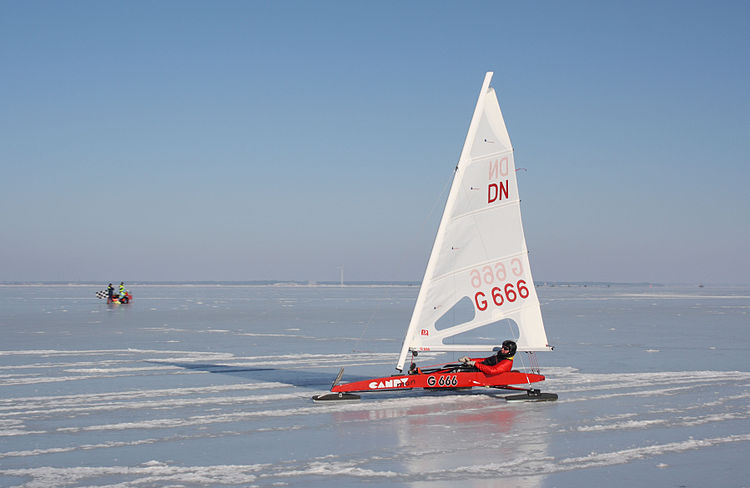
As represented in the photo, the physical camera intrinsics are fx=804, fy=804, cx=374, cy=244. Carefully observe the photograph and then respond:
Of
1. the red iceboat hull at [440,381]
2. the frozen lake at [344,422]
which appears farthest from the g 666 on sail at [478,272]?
the frozen lake at [344,422]

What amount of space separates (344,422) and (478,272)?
3.39m

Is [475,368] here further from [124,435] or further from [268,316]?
[268,316]

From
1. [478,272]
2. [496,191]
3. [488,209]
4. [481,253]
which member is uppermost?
[496,191]

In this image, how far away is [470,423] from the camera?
10.4m

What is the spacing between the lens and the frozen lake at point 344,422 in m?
7.68

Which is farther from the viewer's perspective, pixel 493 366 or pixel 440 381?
pixel 493 366

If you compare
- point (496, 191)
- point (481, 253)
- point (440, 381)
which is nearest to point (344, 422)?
point (440, 381)

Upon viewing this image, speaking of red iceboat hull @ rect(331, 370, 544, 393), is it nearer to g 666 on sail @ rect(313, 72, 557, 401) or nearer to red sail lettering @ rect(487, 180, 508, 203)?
g 666 on sail @ rect(313, 72, 557, 401)

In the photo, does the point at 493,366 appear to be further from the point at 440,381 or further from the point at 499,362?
the point at 440,381

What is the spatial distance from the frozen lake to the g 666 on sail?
0.41m

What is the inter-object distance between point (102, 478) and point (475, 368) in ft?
21.3

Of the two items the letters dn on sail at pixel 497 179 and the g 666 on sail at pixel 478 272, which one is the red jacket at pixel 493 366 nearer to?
the g 666 on sail at pixel 478 272

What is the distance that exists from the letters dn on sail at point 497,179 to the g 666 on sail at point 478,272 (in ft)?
0.05

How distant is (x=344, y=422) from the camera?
1035 centimetres
